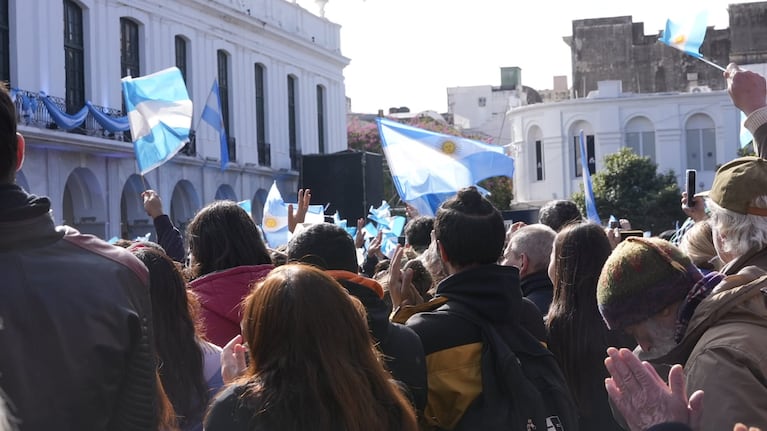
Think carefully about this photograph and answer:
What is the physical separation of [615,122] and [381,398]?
4732 cm

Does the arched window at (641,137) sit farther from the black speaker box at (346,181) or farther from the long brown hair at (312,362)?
the long brown hair at (312,362)

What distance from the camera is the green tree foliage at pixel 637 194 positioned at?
Result: 4253 centimetres

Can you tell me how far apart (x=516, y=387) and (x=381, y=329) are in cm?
54

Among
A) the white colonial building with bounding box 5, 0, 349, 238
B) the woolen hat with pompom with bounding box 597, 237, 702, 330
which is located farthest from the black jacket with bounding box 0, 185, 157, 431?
the white colonial building with bounding box 5, 0, 349, 238

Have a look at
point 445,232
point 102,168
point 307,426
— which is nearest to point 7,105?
point 307,426

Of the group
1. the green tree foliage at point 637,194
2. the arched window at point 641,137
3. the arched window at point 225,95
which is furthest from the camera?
the arched window at point 641,137

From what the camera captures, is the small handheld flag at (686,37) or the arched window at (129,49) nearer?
the small handheld flag at (686,37)

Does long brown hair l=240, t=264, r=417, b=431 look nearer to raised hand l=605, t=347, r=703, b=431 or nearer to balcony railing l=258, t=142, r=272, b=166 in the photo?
raised hand l=605, t=347, r=703, b=431

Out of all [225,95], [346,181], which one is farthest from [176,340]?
[225,95]

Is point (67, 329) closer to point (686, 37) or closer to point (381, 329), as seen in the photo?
point (381, 329)

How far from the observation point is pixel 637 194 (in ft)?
141

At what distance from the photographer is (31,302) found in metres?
2.45

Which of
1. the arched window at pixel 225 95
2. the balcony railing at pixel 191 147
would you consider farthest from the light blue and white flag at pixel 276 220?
the arched window at pixel 225 95

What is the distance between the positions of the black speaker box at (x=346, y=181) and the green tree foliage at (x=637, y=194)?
38.9 feet
